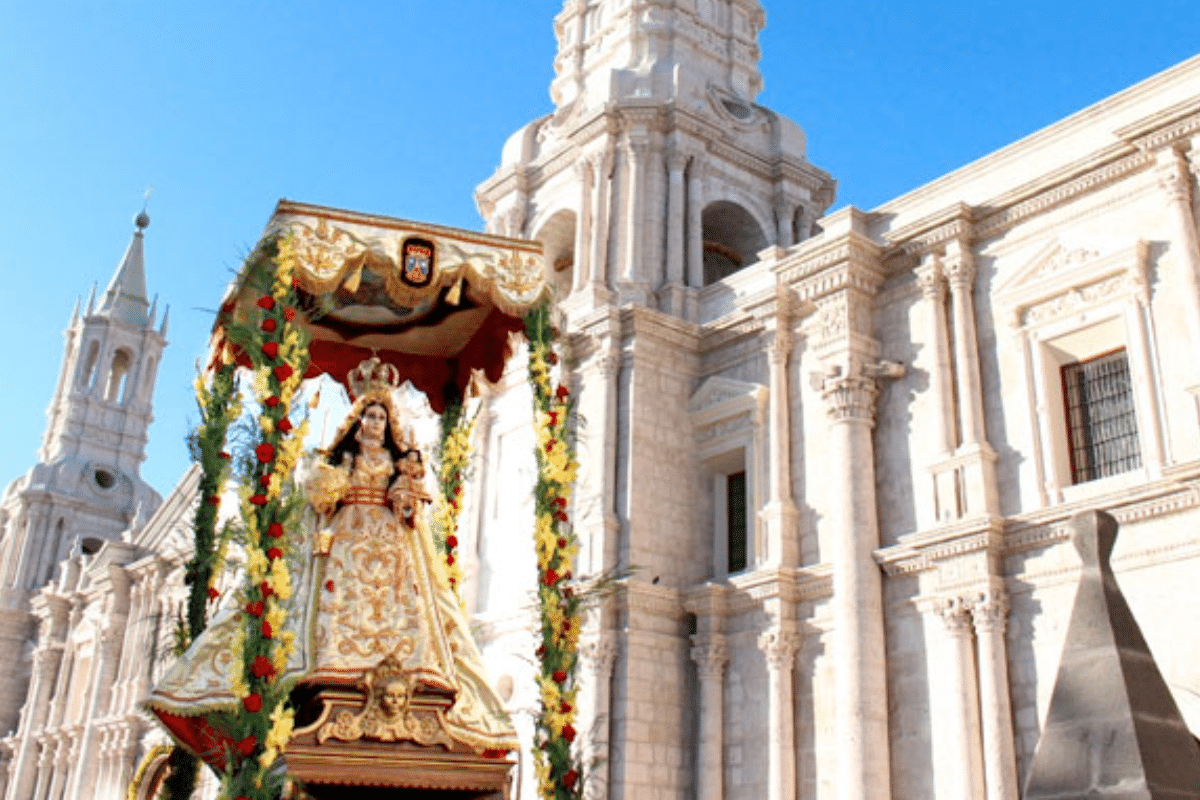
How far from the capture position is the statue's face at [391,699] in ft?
29.4

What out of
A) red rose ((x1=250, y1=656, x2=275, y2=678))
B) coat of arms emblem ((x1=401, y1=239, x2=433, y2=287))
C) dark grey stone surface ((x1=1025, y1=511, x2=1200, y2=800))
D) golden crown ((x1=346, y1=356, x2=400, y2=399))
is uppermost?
coat of arms emblem ((x1=401, y1=239, x2=433, y2=287))

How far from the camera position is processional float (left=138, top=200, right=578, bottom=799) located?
8016 millimetres

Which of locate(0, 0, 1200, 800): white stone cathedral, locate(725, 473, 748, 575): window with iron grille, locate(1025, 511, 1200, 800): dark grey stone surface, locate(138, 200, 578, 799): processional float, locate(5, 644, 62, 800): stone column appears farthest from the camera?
locate(5, 644, 62, 800): stone column

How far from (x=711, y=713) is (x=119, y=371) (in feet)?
105

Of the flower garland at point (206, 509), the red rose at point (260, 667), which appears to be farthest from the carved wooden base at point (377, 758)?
the flower garland at point (206, 509)

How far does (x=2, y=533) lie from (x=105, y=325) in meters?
7.36

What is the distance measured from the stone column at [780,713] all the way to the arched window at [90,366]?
31.8 m

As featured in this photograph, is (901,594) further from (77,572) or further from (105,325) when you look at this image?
(105,325)

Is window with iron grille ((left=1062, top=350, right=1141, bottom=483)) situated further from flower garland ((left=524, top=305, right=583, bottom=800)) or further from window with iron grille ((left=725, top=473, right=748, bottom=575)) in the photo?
flower garland ((left=524, top=305, right=583, bottom=800))

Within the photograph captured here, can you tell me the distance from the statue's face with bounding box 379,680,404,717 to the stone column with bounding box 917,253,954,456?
754 cm

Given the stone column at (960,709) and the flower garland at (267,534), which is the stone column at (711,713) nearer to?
the stone column at (960,709)

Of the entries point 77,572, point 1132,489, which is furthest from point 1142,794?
point 77,572

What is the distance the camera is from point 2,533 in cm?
3875

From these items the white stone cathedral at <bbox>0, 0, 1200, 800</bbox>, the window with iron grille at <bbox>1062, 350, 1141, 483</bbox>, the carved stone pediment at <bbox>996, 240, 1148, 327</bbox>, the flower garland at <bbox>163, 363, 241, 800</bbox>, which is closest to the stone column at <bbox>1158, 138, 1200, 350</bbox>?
the white stone cathedral at <bbox>0, 0, 1200, 800</bbox>
